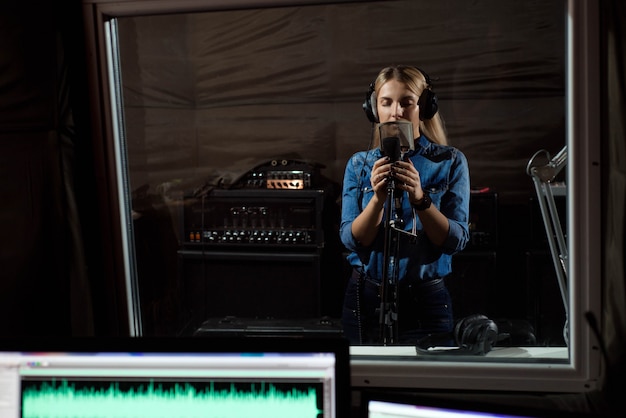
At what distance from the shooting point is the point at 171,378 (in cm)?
88

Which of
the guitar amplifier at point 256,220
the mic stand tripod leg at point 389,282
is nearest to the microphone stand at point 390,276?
the mic stand tripod leg at point 389,282

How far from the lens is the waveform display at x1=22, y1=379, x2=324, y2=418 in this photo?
0.87m

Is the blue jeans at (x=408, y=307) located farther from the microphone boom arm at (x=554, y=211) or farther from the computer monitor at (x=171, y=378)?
the computer monitor at (x=171, y=378)

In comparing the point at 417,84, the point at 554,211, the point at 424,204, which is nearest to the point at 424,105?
the point at 417,84

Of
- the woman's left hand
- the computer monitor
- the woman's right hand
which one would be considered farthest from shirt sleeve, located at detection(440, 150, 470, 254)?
the computer monitor

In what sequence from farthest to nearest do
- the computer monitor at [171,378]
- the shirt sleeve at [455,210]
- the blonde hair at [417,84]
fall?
the blonde hair at [417,84]
the shirt sleeve at [455,210]
the computer monitor at [171,378]

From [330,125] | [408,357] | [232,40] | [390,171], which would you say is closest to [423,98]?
[390,171]

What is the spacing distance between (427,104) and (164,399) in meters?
1.52

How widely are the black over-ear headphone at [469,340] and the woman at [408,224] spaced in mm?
417

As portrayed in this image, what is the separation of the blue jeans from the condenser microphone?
438 mm

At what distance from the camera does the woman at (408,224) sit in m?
1.97

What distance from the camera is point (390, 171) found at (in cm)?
193

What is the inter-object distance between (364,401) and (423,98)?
146 centimetres

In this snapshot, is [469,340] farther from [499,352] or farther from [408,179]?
[408,179]
